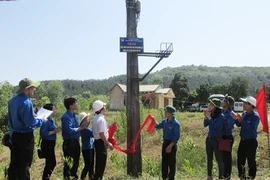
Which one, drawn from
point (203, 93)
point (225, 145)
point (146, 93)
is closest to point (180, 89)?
point (203, 93)

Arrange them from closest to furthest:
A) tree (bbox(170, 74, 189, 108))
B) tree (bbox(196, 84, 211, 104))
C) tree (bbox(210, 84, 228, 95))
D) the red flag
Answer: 1. the red flag
2. tree (bbox(196, 84, 211, 104))
3. tree (bbox(210, 84, 228, 95))
4. tree (bbox(170, 74, 189, 108))

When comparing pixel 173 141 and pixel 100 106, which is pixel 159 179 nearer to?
pixel 173 141

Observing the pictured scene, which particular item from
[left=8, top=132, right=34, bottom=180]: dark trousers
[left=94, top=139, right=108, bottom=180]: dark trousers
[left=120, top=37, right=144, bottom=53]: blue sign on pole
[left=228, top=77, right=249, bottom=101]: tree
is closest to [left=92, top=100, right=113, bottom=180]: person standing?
[left=94, top=139, right=108, bottom=180]: dark trousers

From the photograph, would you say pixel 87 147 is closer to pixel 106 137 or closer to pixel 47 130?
pixel 106 137

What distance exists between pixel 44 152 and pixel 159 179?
2.33 meters

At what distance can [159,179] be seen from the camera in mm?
5703

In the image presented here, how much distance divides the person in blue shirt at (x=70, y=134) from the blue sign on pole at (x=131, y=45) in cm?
176

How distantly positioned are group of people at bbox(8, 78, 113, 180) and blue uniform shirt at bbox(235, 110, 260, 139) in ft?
8.59

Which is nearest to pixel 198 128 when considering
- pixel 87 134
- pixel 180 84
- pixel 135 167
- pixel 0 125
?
pixel 135 167

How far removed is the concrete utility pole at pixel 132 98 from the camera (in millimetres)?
6457

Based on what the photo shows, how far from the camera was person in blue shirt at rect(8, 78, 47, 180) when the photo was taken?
430cm

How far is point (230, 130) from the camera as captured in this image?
550 cm

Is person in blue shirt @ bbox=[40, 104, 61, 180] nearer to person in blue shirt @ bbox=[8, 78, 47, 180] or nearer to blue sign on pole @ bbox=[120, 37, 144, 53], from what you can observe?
person in blue shirt @ bbox=[8, 78, 47, 180]

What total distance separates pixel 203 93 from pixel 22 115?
44.8 metres
